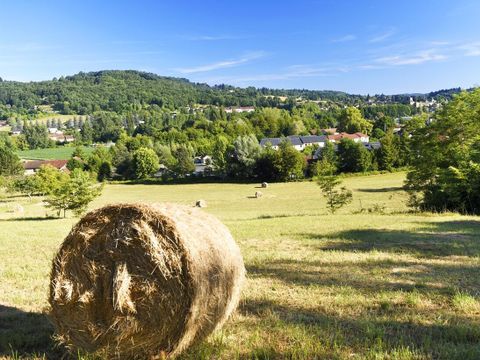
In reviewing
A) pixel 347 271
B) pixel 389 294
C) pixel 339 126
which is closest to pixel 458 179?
pixel 347 271

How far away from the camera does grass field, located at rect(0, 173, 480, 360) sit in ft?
16.4

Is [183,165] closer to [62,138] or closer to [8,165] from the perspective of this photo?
[8,165]

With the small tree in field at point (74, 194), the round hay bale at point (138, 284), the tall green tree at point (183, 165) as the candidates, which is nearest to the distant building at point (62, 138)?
the tall green tree at point (183, 165)

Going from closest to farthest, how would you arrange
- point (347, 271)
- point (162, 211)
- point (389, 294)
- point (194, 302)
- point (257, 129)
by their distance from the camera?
point (194, 302), point (162, 211), point (389, 294), point (347, 271), point (257, 129)

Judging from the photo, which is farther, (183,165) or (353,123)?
(353,123)

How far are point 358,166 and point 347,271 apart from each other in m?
62.8

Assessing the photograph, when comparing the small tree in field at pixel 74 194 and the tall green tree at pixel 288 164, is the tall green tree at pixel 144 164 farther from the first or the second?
the small tree in field at pixel 74 194

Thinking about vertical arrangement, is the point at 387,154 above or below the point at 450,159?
below

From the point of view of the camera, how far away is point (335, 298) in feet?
22.9

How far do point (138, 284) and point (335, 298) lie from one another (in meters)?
3.40

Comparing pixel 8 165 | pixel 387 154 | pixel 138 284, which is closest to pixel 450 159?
pixel 138 284

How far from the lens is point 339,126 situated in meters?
132

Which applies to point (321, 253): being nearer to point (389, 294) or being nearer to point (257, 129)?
point (389, 294)

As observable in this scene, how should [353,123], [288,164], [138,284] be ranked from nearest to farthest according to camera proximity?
[138,284] < [288,164] < [353,123]
